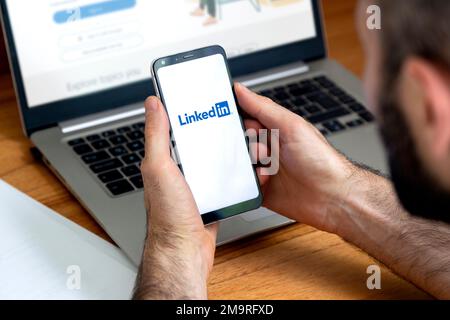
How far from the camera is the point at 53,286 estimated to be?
0.89 m

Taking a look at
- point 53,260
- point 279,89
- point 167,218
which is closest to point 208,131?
point 167,218

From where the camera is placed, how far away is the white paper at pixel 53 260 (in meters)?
0.89

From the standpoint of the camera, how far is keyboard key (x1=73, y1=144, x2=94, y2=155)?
1104 mm

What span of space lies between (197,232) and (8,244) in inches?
8.3

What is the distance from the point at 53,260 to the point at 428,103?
468 millimetres

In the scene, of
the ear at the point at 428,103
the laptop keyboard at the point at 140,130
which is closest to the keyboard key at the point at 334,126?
the laptop keyboard at the point at 140,130

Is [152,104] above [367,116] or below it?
above

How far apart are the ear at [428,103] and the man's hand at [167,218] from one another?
30 cm

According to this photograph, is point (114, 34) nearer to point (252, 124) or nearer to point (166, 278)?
point (252, 124)

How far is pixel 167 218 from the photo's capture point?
894mm

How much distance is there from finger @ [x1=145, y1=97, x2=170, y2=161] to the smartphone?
16 mm

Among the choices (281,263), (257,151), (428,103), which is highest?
(428,103)
